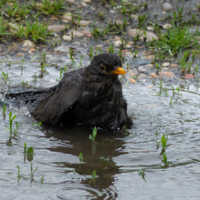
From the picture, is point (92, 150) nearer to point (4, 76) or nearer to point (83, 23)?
point (4, 76)

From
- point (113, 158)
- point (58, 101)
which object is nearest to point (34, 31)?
point (58, 101)

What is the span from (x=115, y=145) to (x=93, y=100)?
0.66 m

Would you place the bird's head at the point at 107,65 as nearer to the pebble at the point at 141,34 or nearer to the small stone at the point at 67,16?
the pebble at the point at 141,34

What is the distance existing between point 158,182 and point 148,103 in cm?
223

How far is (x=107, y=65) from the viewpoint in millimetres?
4457

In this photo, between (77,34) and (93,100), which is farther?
(77,34)

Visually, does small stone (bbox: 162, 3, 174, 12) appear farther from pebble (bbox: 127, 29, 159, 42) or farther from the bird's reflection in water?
the bird's reflection in water

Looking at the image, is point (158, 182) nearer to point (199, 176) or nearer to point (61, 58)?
point (199, 176)

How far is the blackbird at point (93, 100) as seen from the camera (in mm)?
4531

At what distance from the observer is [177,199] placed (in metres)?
3.22

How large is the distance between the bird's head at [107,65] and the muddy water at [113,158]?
791 mm

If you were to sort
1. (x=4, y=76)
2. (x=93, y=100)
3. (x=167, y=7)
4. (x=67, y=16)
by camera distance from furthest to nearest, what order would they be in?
(x=167, y=7) → (x=67, y=16) → (x=4, y=76) → (x=93, y=100)

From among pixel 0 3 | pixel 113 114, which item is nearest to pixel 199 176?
pixel 113 114

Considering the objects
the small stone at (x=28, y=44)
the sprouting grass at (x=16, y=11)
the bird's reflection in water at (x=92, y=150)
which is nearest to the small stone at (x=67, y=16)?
the sprouting grass at (x=16, y=11)
